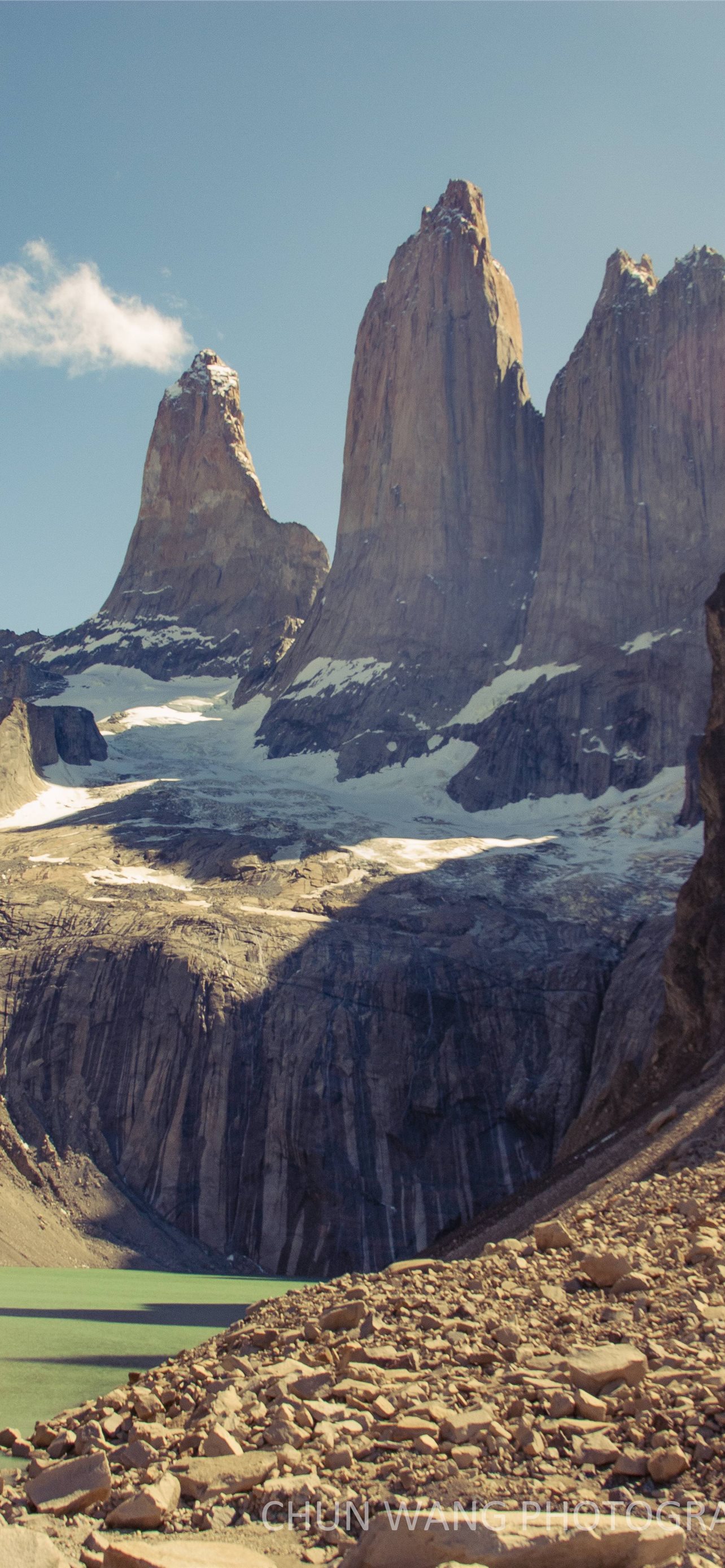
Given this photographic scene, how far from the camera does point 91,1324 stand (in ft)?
81.5

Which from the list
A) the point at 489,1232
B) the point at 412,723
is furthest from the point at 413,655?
the point at 489,1232

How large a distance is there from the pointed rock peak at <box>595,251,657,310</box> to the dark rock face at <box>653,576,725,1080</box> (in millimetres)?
81727

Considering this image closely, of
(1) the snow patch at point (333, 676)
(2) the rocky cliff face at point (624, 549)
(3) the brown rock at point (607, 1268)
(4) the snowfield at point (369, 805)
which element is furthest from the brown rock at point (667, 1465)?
(1) the snow patch at point (333, 676)

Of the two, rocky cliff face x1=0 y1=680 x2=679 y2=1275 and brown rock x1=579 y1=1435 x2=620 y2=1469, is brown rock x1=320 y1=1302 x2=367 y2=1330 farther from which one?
rocky cliff face x1=0 y1=680 x2=679 y2=1275

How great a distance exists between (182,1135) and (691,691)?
6112 centimetres

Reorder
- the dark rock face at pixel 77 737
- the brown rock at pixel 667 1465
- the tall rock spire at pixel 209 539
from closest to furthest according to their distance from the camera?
1. the brown rock at pixel 667 1465
2. the dark rock face at pixel 77 737
3. the tall rock spire at pixel 209 539

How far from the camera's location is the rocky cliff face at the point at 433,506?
115188mm

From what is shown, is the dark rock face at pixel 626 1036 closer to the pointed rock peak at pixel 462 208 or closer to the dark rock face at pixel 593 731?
the dark rock face at pixel 593 731

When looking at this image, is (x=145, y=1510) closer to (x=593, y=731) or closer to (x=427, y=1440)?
(x=427, y=1440)

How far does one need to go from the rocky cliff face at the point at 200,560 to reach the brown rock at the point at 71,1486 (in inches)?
5574

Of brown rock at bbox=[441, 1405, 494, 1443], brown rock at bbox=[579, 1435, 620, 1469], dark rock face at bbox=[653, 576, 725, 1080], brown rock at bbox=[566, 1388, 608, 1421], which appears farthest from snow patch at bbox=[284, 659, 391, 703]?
brown rock at bbox=[579, 1435, 620, 1469]

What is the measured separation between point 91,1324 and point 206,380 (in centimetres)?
15416

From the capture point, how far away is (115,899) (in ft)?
205

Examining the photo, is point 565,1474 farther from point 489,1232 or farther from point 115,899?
point 115,899
